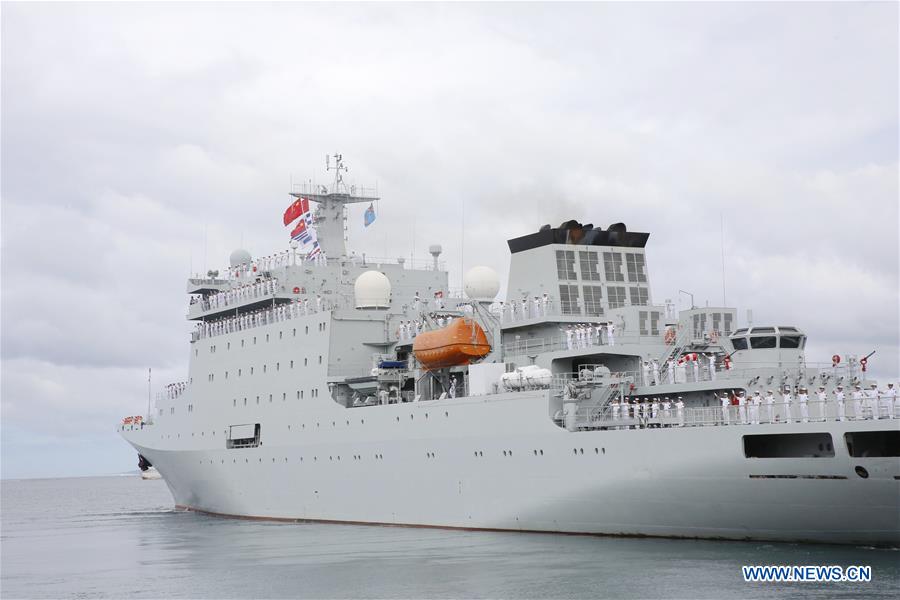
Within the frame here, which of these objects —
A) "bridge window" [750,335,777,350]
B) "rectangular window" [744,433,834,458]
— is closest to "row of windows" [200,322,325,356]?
"bridge window" [750,335,777,350]

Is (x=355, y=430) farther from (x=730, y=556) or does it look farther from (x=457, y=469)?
(x=730, y=556)

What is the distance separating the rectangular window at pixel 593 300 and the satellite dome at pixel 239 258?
1930cm

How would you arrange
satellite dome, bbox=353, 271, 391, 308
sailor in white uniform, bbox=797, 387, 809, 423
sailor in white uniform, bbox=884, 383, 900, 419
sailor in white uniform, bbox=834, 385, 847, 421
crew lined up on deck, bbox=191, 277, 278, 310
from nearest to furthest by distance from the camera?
sailor in white uniform, bbox=884, 383, 900, 419
sailor in white uniform, bbox=834, 385, 847, 421
sailor in white uniform, bbox=797, 387, 809, 423
satellite dome, bbox=353, 271, 391, 308
crew lined up on deck, bbox=191, 277, 278, 310

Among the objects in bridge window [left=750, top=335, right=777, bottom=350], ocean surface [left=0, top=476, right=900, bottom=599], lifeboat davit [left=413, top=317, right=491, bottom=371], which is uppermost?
lifeboat davit [left=413, top=317, right=491, bottom=371]

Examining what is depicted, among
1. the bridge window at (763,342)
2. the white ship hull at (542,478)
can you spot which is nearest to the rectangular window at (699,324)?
the bridge window at (763,342)

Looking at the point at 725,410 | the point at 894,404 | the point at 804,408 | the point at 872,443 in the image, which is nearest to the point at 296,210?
the point at 725,410

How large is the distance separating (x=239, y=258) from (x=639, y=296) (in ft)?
68.4

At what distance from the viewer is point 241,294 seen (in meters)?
46.3

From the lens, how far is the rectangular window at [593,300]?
121ft

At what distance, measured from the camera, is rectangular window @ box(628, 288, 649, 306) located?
38.1 metres

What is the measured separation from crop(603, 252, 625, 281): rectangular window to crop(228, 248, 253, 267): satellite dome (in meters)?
19.3

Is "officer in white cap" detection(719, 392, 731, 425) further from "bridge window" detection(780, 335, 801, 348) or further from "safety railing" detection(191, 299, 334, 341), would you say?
"safety railing" detection(191, 299, 334, 341)

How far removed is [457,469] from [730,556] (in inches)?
406

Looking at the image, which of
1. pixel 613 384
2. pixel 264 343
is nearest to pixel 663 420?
pixel 613 384
